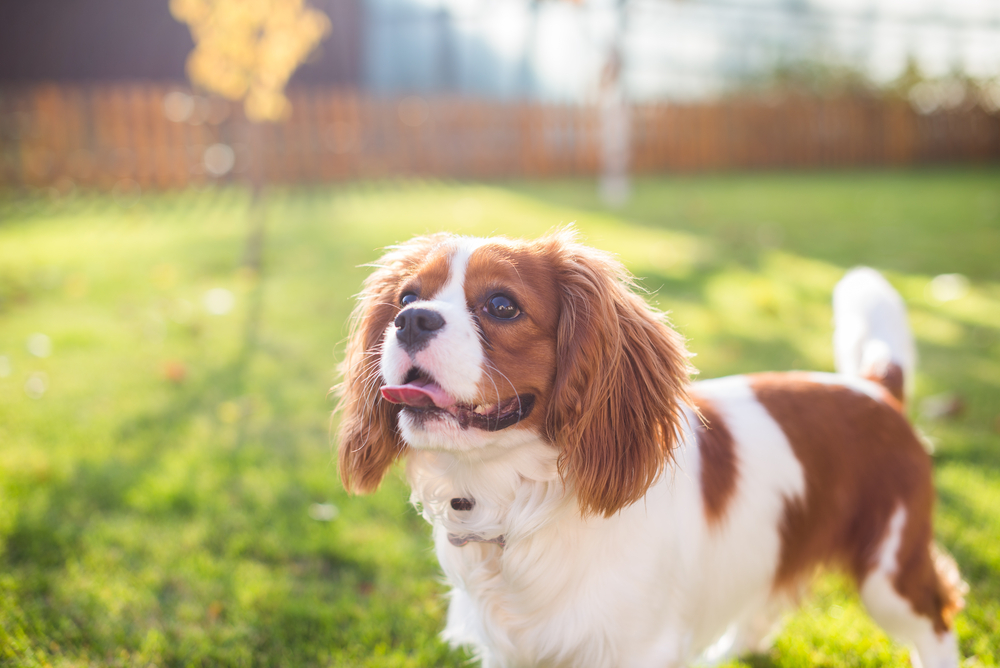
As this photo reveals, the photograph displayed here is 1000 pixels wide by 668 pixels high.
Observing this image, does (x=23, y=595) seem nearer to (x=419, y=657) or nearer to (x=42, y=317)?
(x=419, y=657)

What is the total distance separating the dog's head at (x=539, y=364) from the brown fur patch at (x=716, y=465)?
0.47ft

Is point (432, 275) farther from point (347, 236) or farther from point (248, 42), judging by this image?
point (347, 236)

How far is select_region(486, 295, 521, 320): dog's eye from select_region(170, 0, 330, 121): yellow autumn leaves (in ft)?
20.4

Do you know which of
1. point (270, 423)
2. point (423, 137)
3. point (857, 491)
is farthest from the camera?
point (423, 137)

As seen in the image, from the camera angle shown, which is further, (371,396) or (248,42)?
(248,42)

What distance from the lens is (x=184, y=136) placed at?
1231 cm

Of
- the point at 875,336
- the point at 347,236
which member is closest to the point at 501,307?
the point at 875,336

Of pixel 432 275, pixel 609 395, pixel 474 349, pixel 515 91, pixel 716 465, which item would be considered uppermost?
pixel 515 91

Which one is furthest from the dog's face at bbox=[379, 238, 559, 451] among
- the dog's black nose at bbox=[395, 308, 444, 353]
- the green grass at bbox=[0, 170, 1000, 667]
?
the green grass at bbox=[0, 170, 1000, 667]

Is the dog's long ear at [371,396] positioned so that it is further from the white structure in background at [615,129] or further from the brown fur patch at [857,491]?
the white structure in background at [615,129]

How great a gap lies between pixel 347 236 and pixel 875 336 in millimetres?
6881

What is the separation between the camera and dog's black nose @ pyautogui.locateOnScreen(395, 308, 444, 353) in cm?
172

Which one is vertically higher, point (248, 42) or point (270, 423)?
point (248, 42)

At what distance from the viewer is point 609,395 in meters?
1.84
